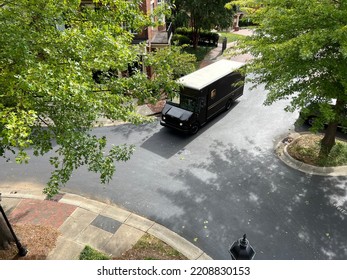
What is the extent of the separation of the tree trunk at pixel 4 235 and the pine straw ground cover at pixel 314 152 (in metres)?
11.2

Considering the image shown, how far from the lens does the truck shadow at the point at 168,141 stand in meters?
13.2

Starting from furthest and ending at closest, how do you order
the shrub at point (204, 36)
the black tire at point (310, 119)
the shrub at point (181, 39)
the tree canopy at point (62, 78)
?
the shrub at point (204, 36) < the shrub at point (181, 39) < the black tire at point (310, 119) < the tree canopy at point (62, 78)

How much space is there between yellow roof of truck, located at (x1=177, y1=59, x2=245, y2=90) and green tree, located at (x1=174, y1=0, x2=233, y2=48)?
345 inches

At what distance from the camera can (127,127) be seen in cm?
1517

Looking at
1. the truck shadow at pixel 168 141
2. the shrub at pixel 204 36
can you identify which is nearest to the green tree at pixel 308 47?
the truck shadow at pixel 168 141

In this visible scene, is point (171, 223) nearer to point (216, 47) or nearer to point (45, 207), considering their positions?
point (45, 207)

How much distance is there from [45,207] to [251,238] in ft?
23.5

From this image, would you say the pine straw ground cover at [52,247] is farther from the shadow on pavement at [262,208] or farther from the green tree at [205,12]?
the green tree at [205,12]

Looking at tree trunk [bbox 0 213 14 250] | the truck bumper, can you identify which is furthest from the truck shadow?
tree trunk [bbox 0 213 14 250]

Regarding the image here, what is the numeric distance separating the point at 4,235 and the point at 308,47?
32.6 feet

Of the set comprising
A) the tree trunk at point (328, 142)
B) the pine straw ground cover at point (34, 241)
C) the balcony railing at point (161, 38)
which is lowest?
the pine straw ground cover at point (34, 241)

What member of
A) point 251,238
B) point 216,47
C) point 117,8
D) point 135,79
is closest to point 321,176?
point 251,238

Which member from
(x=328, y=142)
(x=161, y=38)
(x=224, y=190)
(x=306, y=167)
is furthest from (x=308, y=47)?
(x=161, y=38)

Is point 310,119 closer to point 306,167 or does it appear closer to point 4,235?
point 306,167
